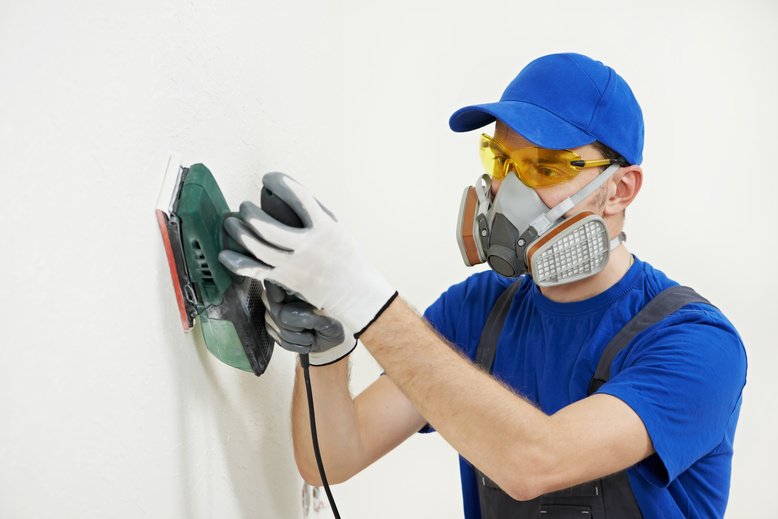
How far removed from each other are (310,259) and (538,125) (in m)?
0.64

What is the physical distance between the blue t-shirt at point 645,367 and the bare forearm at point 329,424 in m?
0.33

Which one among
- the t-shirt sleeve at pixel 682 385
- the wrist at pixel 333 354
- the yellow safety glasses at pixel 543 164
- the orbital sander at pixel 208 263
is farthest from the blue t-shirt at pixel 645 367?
the orbital sander at pixel 208 263

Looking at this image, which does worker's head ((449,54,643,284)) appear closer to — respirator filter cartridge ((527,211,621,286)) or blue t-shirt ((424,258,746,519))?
respirator filter cartridge ((527,211,621,286))

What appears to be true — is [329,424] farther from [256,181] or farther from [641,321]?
[641,321]

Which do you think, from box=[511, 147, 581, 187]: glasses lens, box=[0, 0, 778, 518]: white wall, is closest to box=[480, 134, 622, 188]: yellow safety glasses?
box=[511, 147, 581, 187]: glasses lens

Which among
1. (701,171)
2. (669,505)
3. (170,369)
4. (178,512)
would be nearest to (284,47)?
(170,369)

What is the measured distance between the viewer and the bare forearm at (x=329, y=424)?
1.46m

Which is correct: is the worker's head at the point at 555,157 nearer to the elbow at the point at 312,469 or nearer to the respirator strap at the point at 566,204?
the respirator strap at the point at 566,204

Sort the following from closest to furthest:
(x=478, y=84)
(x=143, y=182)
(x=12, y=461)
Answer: (x=12, y=461), (x=143, y=182), (x=478, y=84)

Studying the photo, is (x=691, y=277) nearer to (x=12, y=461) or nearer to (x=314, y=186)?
(x=314, y=186)

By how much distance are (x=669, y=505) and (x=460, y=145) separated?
4.60ft

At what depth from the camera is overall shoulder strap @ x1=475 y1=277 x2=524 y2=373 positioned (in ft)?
5.47

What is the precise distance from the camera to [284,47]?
4.85 feet

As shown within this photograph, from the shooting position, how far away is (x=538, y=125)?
57.3 inches
